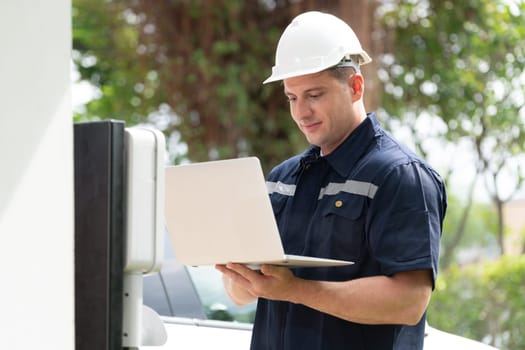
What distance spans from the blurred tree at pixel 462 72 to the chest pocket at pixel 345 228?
662 centimetres

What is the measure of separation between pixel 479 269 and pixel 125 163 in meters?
7.10

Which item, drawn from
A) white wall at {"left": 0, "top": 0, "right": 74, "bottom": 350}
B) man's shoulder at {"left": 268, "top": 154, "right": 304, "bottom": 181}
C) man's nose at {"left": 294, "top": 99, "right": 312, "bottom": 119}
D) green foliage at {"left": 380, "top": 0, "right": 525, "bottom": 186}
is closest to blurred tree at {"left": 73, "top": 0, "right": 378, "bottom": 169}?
green foliage at {"left": 380, "top": 0, "right": 525, "bottom": 186}

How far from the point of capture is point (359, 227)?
2.57 meters

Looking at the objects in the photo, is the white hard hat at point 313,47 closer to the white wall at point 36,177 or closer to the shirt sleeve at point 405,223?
the shirt sleeve at point 405,223

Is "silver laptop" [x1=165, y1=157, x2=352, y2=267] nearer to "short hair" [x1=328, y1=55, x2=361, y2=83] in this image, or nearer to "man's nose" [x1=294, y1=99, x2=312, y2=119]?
"man's nose" [x1=294, y1=99, x2=312, y2=119]

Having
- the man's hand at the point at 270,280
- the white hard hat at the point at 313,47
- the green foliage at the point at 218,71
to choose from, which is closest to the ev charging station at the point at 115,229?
the man's hand at the point at 270,280

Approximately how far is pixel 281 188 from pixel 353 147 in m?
0.29

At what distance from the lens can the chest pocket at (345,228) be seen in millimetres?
2572

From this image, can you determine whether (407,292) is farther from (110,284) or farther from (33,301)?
(33,301)

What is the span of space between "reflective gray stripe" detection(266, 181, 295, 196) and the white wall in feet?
4.02

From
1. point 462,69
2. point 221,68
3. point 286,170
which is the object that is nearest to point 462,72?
point 462,69

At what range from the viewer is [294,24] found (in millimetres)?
2826

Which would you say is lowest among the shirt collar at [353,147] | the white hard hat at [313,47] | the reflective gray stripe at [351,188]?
the reflective gray stripe at [351,188]

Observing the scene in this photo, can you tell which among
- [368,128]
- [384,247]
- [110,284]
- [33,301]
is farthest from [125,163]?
[368,128]
